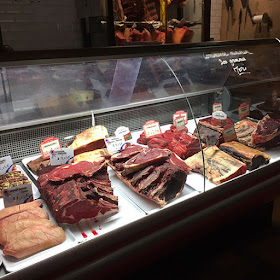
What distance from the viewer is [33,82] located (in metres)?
2.01

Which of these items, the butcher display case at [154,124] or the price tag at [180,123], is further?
the price tag at [180,123]

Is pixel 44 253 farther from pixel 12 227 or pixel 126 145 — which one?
pixel 126 145

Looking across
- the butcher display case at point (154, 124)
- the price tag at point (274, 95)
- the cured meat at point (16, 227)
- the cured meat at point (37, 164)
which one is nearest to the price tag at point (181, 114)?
the butcher display case at point (154, 124)

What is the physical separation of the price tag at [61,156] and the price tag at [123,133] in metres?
0.60

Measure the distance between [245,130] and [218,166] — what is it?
700 millimetres

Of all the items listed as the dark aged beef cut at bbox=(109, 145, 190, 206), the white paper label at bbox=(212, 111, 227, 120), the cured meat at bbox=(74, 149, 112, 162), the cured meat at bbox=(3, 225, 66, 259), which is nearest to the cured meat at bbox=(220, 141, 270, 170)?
the white paper label at bbox=(212, 111, 227, 120)

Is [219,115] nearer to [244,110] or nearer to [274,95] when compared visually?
[244,110]

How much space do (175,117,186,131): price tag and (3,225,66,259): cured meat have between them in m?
1.48

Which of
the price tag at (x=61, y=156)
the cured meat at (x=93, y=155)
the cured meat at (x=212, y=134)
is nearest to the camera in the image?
the price tag at (x=61, y=156)

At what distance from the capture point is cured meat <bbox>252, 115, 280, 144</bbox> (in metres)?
2.64

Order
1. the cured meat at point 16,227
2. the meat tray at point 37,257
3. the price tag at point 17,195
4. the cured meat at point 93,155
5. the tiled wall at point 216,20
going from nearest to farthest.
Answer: the meat tray at point 37,257, the cured meat at point 16,227, the price tag at point 17,195, the cured meat at point 93,155, the tiled wall at point 216,20

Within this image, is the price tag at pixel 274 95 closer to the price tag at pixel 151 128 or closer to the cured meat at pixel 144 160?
the price tag at pixel 151 128

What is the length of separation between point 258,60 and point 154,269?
2.09 m

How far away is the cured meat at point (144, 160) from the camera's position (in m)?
2.04
